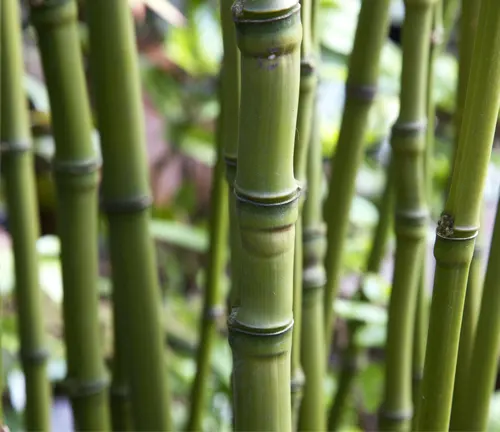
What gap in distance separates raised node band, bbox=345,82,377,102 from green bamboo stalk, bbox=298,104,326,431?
38 mm

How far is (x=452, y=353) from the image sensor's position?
0.35m

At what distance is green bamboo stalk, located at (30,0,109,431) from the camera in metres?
0.51

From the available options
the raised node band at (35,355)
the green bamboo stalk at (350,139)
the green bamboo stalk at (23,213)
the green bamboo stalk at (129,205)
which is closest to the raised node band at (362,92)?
the green bamboo stalk at (350,139)

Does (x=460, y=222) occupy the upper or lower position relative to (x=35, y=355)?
upper

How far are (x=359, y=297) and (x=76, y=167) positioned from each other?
39 cm

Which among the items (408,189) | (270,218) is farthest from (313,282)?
(270,218)

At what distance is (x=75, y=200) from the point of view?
21.9 inches

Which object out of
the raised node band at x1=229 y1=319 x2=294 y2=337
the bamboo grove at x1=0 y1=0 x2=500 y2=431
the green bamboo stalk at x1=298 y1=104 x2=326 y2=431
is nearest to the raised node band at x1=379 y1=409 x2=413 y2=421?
the bamboo grove at x1=0 y1=0 x2=500 y2=431

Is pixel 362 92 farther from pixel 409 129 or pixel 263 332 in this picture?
pixel 263 332

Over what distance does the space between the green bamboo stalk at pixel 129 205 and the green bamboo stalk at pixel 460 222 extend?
0.70 ft

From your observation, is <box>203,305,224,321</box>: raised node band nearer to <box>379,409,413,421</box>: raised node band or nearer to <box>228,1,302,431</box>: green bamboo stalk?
<box>379,409,413,421</box>: raised node band

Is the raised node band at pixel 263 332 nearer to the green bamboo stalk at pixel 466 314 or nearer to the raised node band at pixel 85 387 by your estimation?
the green bamboo stalk at pixel 466 314

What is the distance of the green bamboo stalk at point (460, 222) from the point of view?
0.99ft

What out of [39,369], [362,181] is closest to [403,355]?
[39,369]
